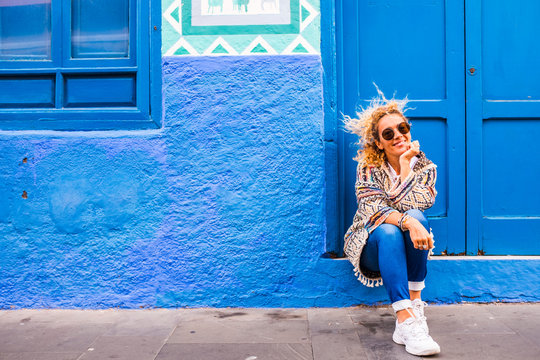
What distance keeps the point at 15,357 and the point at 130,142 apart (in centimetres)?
141

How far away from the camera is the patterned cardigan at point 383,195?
260 cm

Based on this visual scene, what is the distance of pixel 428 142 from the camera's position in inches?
129

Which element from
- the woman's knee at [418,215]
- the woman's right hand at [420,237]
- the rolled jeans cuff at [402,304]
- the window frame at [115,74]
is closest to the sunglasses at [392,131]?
the woman's knee at [418,215]

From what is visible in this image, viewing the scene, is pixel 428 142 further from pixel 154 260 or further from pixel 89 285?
pixel 89 285

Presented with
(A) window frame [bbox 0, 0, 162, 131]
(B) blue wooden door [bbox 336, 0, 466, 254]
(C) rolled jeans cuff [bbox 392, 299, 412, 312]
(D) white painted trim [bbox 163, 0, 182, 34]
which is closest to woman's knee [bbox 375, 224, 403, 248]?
(C) rolled jeans cuff [bbox 392, 299, 412, 312]

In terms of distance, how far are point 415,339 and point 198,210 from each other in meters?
1.54

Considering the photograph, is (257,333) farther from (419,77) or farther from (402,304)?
(419,77)

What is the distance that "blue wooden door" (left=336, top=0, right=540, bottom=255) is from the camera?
325cm

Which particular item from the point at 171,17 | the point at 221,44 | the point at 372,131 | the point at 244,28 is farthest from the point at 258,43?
the point at 372,131

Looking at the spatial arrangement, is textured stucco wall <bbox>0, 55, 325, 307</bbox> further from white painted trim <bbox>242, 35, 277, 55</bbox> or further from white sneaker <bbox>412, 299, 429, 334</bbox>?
white sneaker <bbox>412, 299, 429, 334</bbox>

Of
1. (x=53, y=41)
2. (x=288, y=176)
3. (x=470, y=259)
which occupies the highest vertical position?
(x=53, y=41)

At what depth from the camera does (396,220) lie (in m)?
2.52

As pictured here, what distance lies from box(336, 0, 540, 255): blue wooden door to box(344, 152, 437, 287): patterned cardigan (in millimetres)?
528

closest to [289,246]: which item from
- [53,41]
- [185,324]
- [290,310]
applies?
[290,310]
